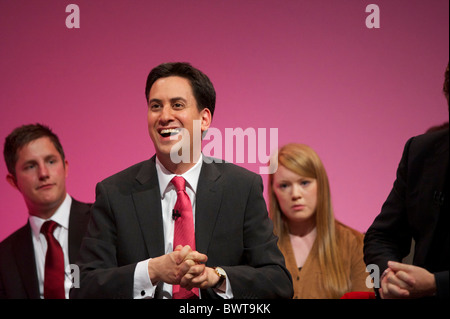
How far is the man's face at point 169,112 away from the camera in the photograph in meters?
2.65

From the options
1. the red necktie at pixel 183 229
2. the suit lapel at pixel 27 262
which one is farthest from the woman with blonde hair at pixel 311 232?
the suit lapel at pixel 27 262

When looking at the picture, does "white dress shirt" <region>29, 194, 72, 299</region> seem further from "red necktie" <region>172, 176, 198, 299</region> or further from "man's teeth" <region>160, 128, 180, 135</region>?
"man's teeth" <region>160, 128, 180, 135</region>

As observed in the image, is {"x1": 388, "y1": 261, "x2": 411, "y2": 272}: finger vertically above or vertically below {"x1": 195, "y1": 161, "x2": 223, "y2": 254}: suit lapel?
below

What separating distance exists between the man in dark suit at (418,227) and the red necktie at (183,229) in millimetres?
781

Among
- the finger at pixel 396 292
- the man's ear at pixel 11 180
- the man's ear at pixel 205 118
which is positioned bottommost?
the finger at pixel 396 292

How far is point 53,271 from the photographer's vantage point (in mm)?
3154

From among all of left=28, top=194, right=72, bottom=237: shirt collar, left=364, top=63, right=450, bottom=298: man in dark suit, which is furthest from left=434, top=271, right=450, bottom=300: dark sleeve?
left=28, top=194, right=72, bottom=237: shirt collar

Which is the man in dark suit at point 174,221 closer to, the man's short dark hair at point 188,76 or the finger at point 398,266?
the man's short dark hair at point 188,76

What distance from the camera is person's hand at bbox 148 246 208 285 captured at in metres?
2.36

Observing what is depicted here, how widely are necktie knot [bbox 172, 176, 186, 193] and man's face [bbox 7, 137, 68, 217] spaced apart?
0.89 m

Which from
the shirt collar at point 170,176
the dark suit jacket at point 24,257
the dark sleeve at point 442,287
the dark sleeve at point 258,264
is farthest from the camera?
the dark suit jacket at point 24,257

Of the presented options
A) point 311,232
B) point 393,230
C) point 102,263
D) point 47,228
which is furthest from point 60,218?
point 393,230

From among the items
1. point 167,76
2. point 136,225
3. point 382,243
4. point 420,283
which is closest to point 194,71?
point 167,76

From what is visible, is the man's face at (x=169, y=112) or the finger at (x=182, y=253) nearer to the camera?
the finger at (x=182, y=253)
